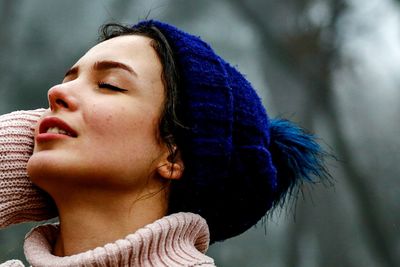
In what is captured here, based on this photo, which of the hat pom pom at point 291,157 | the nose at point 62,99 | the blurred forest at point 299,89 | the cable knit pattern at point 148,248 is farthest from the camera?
the blurred forest at point 299,89

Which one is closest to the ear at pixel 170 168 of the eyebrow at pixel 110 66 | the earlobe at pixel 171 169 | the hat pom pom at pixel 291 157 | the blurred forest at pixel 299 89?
the earlobe at pixel 171 169

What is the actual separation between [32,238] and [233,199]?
1.50 ft

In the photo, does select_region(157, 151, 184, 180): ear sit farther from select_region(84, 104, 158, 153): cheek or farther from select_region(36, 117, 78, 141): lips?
select_region(36, 117, 78, 141): lips

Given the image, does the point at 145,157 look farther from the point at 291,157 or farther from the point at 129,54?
the point at 291,157

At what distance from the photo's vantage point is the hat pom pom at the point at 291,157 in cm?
154

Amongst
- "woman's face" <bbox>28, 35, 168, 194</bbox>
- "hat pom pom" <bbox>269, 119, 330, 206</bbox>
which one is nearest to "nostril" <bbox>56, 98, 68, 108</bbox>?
"woman's face" <bbox>28, 35, 168, 194</bbox>

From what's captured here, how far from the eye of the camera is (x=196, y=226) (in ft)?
4.39

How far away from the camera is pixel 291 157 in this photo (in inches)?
60.4

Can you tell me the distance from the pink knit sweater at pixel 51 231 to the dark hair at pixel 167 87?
0.53 feet

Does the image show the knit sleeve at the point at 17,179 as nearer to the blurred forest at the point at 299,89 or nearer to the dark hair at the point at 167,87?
the dark hair at the point at 167,87

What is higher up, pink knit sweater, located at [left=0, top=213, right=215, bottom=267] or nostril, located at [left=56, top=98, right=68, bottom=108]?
nostril, located at [left=56, top=98, right=68, bottom=108]

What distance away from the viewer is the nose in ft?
4.13

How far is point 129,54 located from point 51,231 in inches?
17.2

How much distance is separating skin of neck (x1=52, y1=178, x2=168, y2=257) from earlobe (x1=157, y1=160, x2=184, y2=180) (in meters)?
0.07
